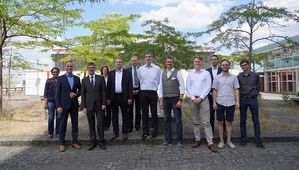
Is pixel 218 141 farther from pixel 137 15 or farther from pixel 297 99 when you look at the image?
pixel 137 15

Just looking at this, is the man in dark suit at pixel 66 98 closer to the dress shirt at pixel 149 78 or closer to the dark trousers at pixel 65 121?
the dark trousers at pixel 65 121

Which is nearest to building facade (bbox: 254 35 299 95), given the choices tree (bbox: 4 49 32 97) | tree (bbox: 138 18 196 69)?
tree (bbox: 138 18 196 69)

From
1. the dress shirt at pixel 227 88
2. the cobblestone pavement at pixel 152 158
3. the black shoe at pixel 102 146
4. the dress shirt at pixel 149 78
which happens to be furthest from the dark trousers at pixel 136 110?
the dress shirt at pixel 227 88

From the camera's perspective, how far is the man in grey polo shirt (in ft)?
22.9

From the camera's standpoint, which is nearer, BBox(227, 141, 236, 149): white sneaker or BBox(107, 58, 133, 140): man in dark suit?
BBox(227, 141, 236, 149): white sneaker

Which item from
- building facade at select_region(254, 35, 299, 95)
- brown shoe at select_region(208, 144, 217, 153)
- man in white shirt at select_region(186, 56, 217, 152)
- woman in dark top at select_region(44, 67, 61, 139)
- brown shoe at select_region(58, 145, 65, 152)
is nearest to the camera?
brown shoe at select_region(208, 144, 217, 153)

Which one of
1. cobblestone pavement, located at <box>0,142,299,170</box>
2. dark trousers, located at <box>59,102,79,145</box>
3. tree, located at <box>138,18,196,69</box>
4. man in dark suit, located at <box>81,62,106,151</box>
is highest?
tree, located at <box>138,18,196,69</box>

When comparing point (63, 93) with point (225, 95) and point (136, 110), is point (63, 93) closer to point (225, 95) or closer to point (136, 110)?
point (136, 110)

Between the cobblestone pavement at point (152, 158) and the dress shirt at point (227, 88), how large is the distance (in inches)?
41.0

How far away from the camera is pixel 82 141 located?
303 inches

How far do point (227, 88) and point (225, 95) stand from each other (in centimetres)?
16

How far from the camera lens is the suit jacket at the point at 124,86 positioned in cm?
753

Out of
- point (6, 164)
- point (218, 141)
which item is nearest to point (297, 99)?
point (218, 141)

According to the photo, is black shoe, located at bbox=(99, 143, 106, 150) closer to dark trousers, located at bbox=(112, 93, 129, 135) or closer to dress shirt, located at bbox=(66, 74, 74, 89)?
dark trousers, located at bbox=(112, 93, 129, 135)
